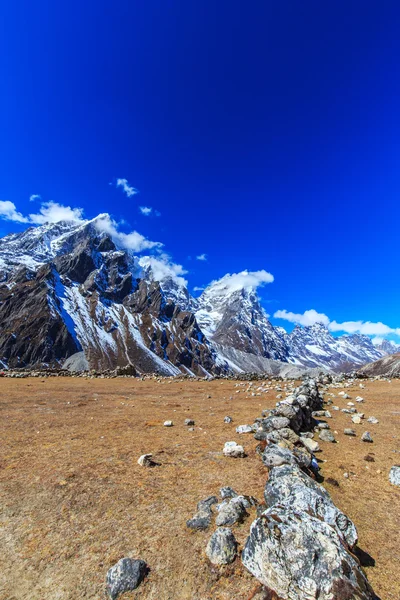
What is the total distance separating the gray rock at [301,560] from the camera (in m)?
3.85

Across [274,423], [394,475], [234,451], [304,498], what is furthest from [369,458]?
[304,498]

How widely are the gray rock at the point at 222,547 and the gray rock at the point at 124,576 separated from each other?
1208 millimetres

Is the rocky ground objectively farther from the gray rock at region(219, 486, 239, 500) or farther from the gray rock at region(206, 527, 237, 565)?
the gray rock at region(219, 486, 239, 500)

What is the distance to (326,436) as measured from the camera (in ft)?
39.5

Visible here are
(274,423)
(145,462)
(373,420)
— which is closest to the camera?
(145,462)

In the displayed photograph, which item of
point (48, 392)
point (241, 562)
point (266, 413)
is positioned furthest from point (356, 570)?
point (48, 392)

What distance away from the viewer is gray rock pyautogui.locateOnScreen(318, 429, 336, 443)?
11867 millimetres

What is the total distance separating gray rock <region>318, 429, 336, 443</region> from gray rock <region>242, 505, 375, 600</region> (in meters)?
8.08

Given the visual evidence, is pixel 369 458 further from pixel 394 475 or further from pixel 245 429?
pixel 245 429

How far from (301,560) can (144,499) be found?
4273 mm

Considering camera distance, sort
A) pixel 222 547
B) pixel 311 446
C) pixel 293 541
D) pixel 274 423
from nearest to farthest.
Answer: pixel 293 541 < pixel 222 547 < pixel 311 446 < pixel 274 423

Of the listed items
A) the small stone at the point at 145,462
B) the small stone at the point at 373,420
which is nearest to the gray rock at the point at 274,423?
the small stone at the point at 145,462

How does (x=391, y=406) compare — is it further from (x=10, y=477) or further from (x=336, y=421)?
(x=10, y=477)

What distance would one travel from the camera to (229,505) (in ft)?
20.7
